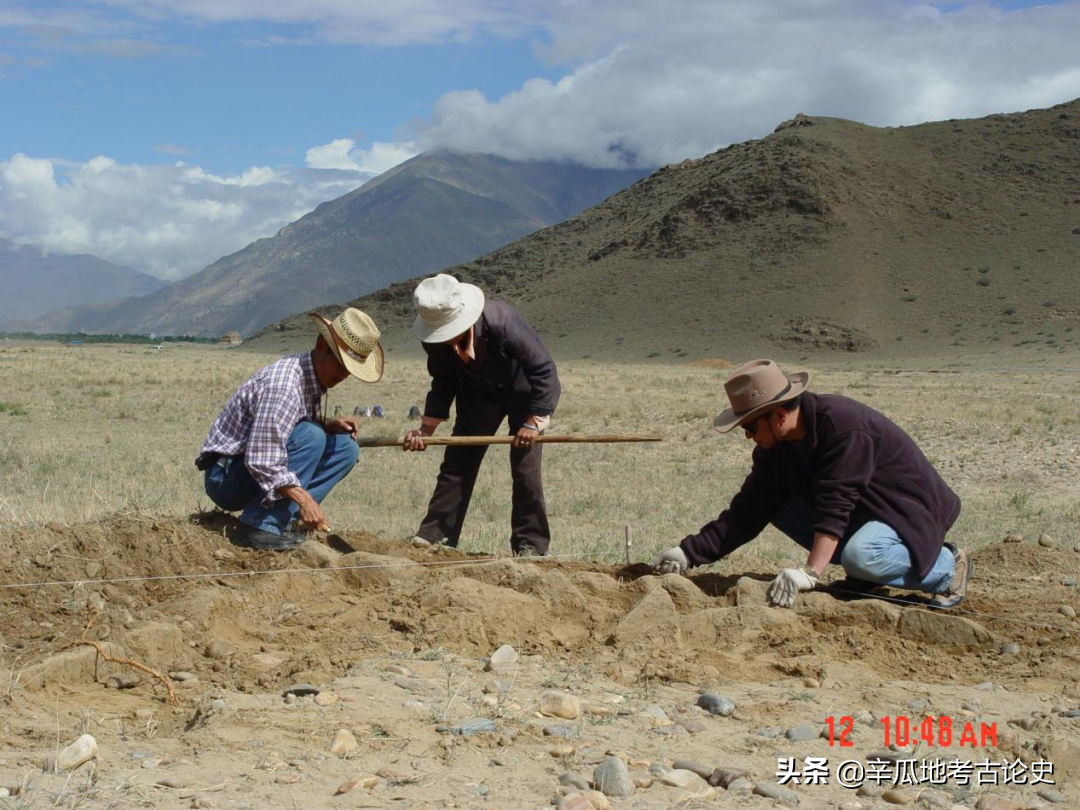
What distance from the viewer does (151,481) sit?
33.6ft

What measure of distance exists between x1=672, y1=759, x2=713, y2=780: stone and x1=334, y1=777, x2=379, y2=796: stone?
0.94 meters

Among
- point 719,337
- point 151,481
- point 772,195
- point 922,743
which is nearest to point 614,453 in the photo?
point 151,481

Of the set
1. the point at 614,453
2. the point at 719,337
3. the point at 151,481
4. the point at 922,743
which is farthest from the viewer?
the point at 719,337

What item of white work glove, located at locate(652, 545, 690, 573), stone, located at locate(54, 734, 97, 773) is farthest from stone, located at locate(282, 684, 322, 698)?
white work glove, located at locate(652, 545, 690, 573)

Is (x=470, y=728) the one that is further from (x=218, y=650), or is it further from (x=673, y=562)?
(x=673, y=562)

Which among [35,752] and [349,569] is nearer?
[35,752]

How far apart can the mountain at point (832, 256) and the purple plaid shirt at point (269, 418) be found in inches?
1885

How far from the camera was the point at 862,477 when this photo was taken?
5223mm

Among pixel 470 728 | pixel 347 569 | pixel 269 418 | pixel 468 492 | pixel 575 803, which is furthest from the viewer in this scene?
pixel 468 492

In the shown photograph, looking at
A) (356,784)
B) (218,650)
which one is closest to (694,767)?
(356,784)

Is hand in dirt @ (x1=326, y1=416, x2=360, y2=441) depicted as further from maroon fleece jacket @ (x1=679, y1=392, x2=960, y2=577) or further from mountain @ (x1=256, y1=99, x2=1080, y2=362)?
mountain @ (x1=256, y1=99, x2=1080, y2=362)

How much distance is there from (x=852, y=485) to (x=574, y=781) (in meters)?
2.40

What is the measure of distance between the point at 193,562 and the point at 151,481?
4.61 m

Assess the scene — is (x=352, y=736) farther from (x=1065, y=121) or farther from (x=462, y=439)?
(x=1065, y=121)
